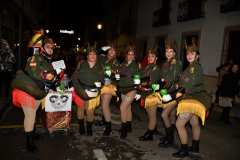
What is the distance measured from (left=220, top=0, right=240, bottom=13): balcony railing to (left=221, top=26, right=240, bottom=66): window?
2.84ft

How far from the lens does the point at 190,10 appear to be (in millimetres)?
11680

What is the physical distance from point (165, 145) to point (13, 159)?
2940mm

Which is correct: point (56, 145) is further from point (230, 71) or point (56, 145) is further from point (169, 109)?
point (230, 71)

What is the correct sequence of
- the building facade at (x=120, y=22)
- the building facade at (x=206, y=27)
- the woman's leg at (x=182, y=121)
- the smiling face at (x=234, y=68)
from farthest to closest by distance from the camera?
the building facade at (x=120, y=22) → the building facade at (x=206, y=27) → the smiling face at (x=234, y=68) → the woman's leg at (x=182, y=121)

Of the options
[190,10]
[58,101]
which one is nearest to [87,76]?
[58,101]

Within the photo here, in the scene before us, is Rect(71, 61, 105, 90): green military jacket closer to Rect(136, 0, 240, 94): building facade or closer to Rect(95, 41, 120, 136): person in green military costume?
Rect(95, 41, 120, 136): person in green military costume

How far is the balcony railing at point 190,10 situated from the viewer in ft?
35.6

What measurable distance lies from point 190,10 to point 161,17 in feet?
10.1

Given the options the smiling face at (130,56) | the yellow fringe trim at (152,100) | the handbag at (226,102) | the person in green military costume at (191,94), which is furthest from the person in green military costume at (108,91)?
the handbag at (226,102)

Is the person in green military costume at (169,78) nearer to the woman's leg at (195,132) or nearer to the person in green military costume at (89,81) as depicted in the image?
the woman's leg at (195,132)

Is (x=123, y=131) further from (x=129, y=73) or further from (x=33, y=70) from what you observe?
(x=33, y=70)

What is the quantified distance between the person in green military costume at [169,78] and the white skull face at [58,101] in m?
2.02

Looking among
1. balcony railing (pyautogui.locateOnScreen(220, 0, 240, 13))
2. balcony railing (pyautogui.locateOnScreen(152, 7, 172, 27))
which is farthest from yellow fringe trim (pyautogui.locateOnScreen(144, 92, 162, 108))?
balcony railing (pyautogui.locateOnScreen(152, 7, 172, 27))

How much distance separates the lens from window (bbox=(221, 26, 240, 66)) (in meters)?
9.27
